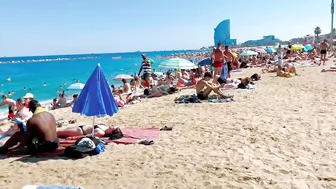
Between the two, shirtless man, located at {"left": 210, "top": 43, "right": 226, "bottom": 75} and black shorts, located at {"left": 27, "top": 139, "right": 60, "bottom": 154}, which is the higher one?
shirtless man, located at {"left": 210, "top": 43, "right": 226, "bottom": 75}

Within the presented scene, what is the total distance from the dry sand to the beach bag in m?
0.11

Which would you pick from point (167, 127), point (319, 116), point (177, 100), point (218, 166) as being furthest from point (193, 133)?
point (177, 100)

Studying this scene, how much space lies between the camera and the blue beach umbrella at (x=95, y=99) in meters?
5.18

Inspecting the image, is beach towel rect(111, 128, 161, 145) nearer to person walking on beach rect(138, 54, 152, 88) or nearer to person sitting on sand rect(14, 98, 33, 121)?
person sitting on sand rect(14, 98, 33, 121)

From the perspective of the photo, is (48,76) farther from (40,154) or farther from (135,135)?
(40,154)

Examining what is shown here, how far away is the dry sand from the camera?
3.83 meters

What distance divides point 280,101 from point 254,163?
4.95 meters

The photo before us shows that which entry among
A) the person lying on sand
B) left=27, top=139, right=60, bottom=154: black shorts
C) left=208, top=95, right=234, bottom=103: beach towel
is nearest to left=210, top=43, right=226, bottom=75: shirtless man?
left=208, top=95, right=234, bottom=103: beach towel

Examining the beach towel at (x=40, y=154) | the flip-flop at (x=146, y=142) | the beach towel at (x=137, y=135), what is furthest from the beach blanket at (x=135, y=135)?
the beach towel at (x=40, y=154)

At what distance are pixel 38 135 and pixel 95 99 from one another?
99 cm

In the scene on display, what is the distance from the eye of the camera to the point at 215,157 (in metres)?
4.61

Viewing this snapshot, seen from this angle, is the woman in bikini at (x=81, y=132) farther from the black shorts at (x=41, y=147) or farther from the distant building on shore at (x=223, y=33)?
the distant building on shore at (x=223, y=33)

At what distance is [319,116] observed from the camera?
6.86 meters

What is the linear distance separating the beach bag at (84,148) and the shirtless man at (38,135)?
299 mm
